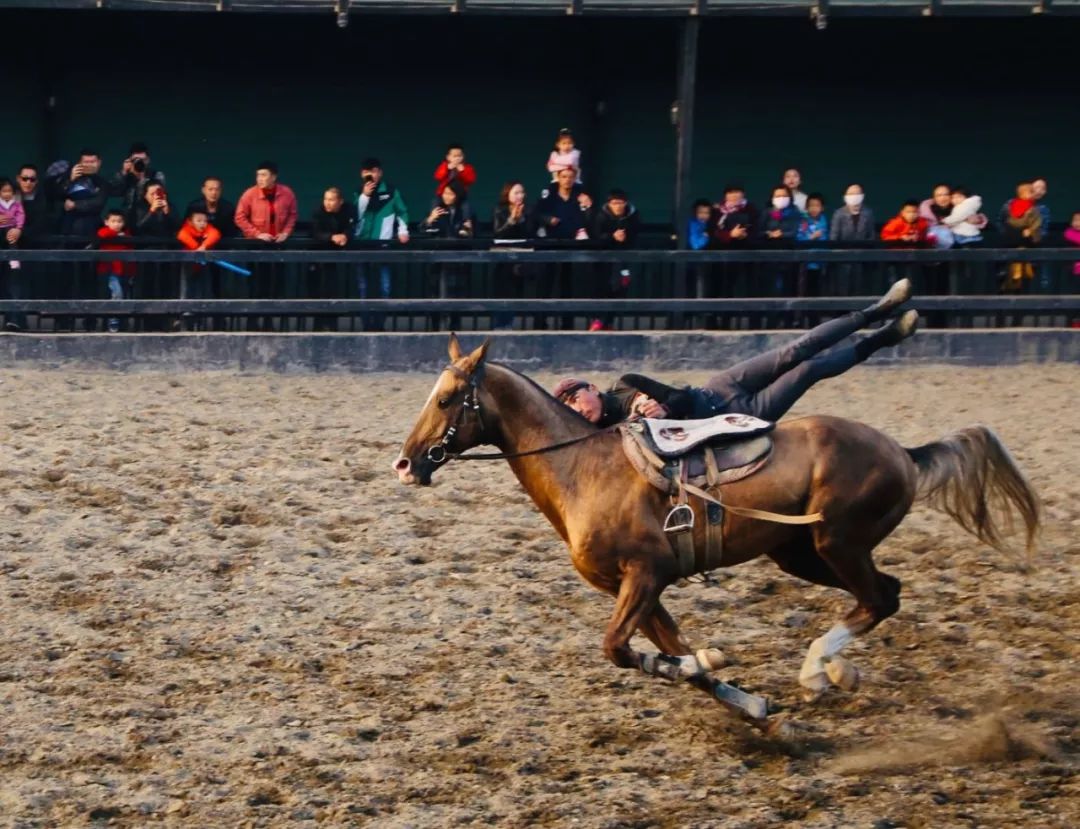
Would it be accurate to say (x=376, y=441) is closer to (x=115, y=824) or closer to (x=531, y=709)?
(x=531, y=709)

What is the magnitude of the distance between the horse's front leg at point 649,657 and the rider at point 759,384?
0.93m

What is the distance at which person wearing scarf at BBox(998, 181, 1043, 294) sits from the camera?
1627cm

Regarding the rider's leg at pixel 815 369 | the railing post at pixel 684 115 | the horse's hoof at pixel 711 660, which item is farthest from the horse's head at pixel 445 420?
the railing post at pixel 684 115

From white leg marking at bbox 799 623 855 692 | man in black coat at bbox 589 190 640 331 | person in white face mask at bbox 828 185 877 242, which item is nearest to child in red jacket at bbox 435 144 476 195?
man in black coat at bbox 589 190 640 331

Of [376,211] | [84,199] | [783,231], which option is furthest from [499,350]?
[84,199]

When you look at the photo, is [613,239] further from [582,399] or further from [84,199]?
[582,399]

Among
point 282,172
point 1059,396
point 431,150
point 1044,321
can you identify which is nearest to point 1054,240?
point 1044,321

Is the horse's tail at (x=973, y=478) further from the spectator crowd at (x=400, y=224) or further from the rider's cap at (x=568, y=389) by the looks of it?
the spectator crowd at (x=400, y=224)

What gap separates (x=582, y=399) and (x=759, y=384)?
3.19 ft

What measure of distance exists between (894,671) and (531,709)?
175 cm

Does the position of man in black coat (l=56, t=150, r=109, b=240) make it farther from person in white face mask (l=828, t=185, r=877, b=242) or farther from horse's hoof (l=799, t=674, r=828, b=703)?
horse's hoof (l=799, t=674, r=828, b=703)

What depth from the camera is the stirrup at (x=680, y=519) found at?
7.65 m

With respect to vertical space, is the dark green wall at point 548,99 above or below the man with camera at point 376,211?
above

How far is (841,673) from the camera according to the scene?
7.69m
